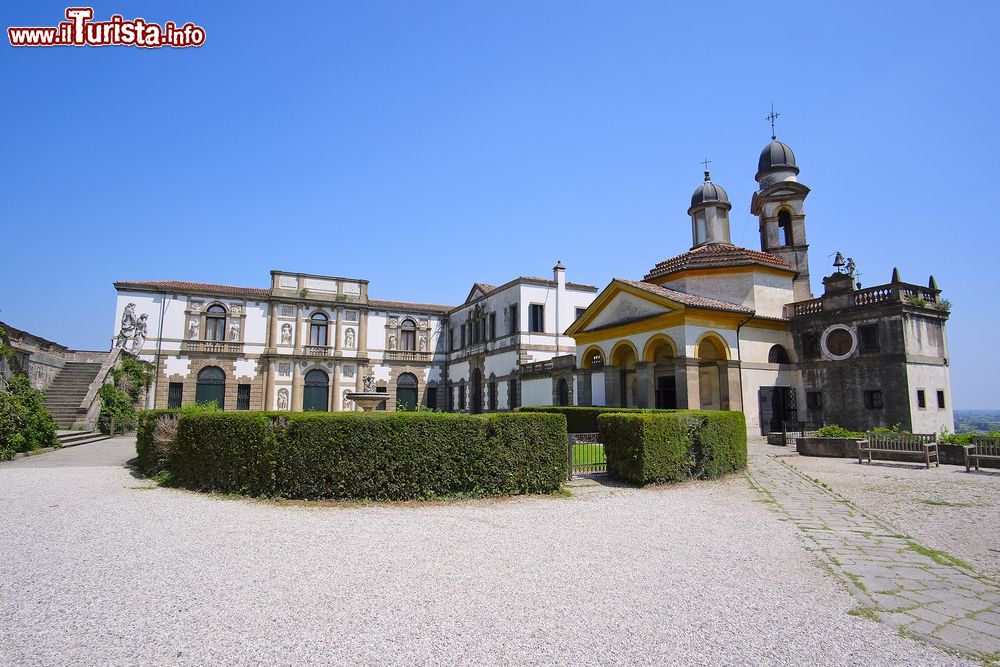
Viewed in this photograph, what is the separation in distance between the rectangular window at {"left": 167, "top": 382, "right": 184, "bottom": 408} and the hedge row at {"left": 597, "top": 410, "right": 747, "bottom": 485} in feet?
104

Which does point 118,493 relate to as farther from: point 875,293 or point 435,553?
point 875,293

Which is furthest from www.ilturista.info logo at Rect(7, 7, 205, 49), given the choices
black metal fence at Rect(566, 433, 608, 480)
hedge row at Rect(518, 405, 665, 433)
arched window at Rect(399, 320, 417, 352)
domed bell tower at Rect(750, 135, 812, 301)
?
arched window at Rect(399, 320, 417, 352)

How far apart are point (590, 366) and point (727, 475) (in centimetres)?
1402

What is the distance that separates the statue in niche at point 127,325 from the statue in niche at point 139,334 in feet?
0.68

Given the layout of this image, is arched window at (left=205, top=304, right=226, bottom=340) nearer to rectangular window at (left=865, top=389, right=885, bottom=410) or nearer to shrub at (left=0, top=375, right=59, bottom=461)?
shrub at (left=0, top=375, right=59, bottom=461)

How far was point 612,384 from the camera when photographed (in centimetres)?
2539

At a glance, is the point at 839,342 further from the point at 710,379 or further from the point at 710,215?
the point at 710,215

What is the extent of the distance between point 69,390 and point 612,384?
24.6 m

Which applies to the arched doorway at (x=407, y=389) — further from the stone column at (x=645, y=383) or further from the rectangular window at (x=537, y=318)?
the stone column at (x=645, y=383)

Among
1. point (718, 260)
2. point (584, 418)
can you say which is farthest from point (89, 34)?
point (718, 260)

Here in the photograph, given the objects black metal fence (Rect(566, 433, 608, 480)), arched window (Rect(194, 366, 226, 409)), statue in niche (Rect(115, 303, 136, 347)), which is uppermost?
statue in niche (Rect(115, 303, 136, 347))

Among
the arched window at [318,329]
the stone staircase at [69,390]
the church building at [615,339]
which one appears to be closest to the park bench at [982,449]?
the church building at [615,339]

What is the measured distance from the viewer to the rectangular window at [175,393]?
112 feet

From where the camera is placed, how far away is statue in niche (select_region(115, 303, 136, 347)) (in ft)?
109
